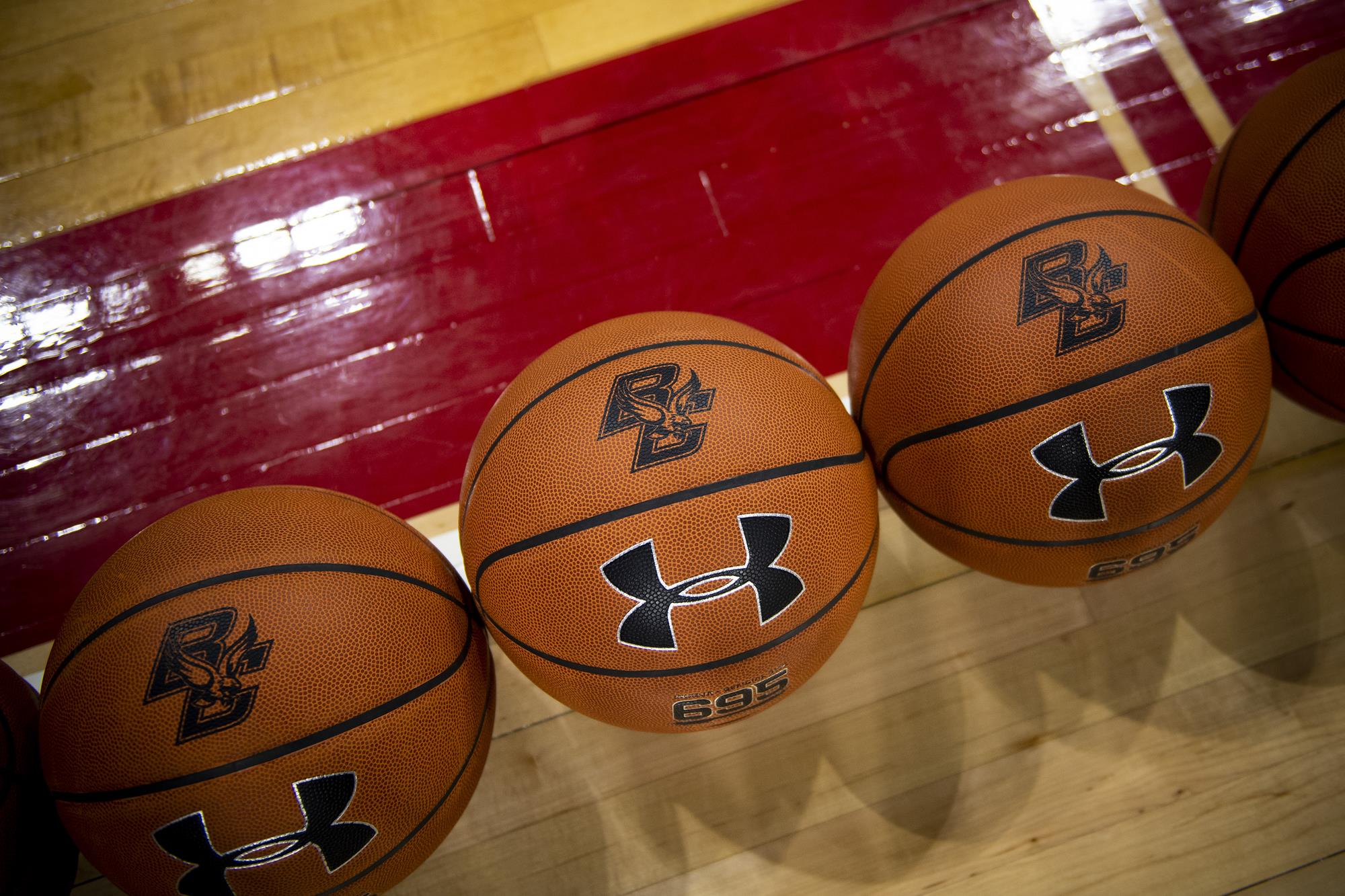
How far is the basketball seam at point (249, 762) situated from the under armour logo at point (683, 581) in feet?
1.33

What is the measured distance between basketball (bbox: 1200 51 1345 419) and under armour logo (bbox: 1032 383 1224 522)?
0.44m

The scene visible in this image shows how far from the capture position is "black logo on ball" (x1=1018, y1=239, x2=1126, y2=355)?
1.36m

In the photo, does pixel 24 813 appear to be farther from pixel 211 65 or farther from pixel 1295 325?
pixel 1295 325

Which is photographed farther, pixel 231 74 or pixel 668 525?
pixel 231 74

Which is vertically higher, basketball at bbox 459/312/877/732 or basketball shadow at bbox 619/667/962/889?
basketball at bbox 459/312/877/732

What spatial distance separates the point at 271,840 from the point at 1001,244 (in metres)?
1.64

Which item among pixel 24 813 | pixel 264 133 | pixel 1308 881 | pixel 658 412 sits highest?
pixel 264 133

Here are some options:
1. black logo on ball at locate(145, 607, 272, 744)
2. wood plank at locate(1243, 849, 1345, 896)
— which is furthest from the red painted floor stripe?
wood plank at locate(1243, 849, 1345, 896)

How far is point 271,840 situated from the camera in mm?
1292

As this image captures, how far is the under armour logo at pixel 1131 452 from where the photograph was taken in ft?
4.49

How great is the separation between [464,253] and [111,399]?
3.49 ft

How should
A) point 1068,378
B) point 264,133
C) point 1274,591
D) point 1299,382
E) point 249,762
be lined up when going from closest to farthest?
1. point 249,762
2. point 1068,378
3. point 1299,382
4. point 1274,591
5. point 264,133

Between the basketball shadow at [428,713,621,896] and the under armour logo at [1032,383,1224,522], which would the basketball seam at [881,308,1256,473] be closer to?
the under armour logo at [1032,383,1224,522]

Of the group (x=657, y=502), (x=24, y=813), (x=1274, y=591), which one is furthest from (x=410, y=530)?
(x=1274, y=591)
